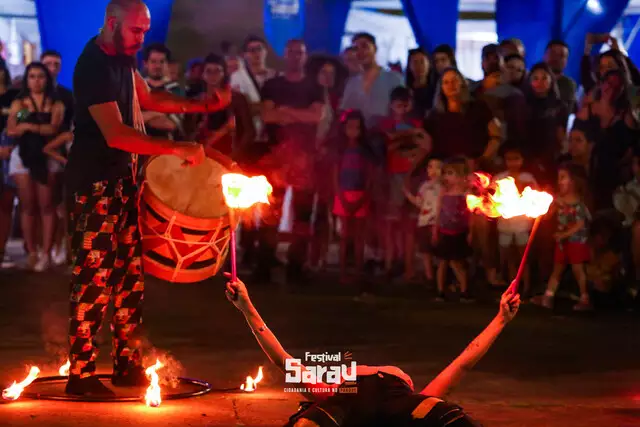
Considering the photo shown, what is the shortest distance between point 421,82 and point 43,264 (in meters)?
4.02

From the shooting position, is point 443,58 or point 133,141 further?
point 443,58

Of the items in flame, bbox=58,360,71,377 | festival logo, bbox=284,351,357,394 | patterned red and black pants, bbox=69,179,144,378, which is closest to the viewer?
festival logo, bbox=284,351,357,394

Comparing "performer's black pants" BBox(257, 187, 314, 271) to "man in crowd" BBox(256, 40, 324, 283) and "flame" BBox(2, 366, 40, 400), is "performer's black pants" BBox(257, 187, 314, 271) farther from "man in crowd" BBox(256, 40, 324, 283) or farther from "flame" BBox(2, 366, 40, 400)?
"flame" BBox(2, 366, 40, 400)

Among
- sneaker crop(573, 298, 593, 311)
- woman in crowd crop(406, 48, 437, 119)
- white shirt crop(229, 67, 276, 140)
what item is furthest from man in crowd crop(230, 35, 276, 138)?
sneaker crop(573, 298, 593, 311)

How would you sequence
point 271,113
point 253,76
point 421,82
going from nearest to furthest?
point 271,113, point 421,82, point 253,76

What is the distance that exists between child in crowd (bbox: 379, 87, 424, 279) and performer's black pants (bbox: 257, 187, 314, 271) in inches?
31.7

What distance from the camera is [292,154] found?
10078mm

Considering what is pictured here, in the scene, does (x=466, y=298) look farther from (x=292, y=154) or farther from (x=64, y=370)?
(x=64, y=370)

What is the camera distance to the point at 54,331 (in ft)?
23.9

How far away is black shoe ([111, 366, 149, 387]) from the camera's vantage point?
5.57 metres

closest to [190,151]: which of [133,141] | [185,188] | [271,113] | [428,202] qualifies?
[133,141]

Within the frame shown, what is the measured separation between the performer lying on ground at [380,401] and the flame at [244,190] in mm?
347

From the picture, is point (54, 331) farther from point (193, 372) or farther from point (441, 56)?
point (441, 56)

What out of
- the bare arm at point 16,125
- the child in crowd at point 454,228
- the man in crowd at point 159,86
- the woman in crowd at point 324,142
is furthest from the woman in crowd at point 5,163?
the child in crowd at point 454,228
